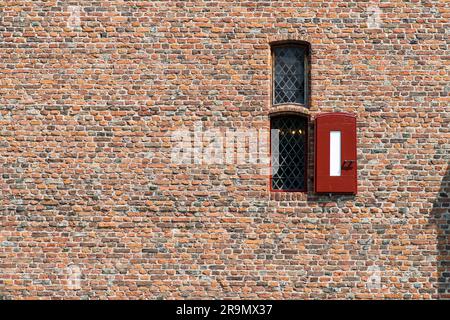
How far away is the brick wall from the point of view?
889cm

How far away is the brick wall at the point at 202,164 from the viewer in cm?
889

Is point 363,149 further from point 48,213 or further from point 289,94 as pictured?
point 48,213

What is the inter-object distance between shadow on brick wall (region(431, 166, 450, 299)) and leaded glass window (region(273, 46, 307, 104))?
93.5 inches

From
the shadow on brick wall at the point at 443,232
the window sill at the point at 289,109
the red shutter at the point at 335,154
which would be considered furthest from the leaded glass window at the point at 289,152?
the shadow on brick wall at the point at 443,232

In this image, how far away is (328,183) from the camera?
29.1 feet

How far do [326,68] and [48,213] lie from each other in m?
4.47

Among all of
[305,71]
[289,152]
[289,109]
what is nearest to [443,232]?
[289,152]

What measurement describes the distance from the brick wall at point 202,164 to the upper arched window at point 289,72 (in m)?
A: 0.22

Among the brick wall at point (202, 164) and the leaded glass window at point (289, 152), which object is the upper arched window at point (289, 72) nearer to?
the brick wall at point (202, 164)

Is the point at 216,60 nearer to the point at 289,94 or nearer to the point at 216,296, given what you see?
the point at 289,94
